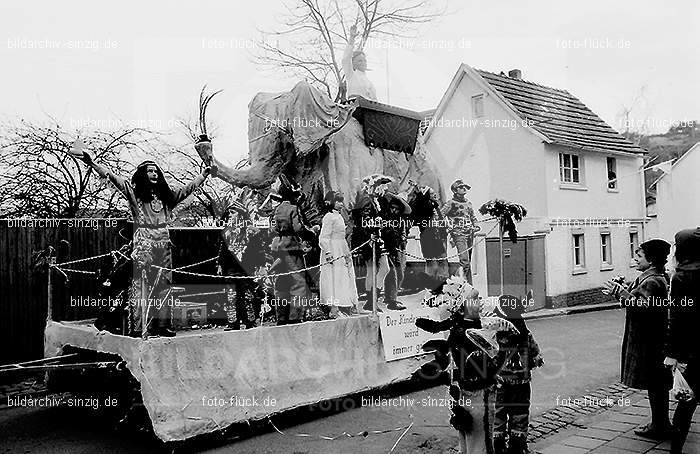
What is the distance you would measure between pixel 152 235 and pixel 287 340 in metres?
2.04

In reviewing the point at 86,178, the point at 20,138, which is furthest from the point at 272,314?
the point at 20,138

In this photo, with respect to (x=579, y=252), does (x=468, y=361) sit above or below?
below

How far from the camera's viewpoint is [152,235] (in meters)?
7.14

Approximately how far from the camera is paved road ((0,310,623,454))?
6.71 m

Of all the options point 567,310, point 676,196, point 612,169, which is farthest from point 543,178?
point 676,196

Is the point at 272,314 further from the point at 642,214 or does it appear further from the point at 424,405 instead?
the point at 642,214

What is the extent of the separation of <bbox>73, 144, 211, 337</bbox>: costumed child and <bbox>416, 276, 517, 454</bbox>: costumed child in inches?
134

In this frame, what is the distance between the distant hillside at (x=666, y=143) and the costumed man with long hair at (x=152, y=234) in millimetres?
10401

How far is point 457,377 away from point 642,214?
21.7 metres

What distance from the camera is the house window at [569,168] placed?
21.7 meters

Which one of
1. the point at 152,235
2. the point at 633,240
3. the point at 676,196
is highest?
the point at 676,196

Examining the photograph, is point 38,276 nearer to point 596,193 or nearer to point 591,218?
point 591,218

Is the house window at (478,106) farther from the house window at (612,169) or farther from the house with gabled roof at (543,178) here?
the house window at (612,169)

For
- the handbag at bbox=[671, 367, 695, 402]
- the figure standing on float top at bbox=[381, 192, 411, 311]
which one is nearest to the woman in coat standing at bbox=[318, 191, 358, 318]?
the figure standing on float top at bbox=[381, 192, 411, 311]
